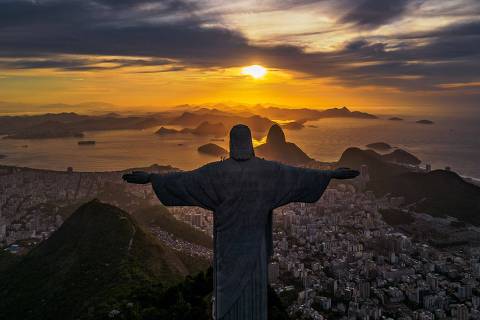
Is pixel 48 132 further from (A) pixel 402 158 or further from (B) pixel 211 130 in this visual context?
(A) pixel 402 158

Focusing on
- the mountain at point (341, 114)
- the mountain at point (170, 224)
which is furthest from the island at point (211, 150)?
the mountain at point (341, 114)

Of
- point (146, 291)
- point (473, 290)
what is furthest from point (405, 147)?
point (146, 291)

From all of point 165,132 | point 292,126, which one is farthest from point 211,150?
point 292,126

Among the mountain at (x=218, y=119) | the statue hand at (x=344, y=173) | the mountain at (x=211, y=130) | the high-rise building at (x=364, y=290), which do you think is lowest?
the high-rise building at (x=364, y=290)

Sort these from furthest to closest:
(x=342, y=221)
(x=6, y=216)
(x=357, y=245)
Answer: (x=6, y=216)
(x=342, y=221)
(x=357, y=245)

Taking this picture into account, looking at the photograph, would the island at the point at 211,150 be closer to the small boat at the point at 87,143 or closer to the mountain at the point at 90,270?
the small boat at the point at 87,143

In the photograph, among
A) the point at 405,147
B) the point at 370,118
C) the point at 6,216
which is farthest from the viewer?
the point at 370,118

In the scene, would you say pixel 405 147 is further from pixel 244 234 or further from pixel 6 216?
pixel 244 234
